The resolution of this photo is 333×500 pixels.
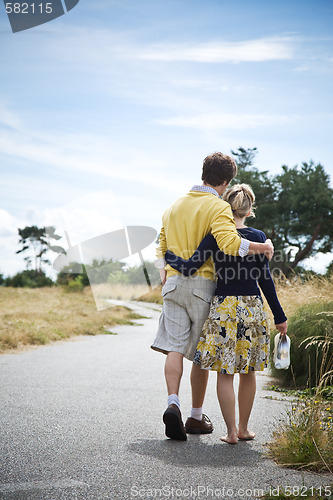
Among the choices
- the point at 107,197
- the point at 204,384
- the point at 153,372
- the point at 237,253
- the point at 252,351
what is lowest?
the point at 153,372

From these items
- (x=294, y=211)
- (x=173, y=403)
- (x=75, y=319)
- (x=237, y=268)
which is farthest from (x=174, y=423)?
(x=294, y=211)

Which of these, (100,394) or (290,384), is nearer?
(100,394)

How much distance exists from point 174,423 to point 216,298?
91cm

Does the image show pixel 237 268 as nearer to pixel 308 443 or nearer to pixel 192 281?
pixel 192 281

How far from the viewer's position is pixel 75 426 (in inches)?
171

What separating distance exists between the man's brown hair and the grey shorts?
754mm

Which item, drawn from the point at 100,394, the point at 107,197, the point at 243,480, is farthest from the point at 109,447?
the point at 107,197

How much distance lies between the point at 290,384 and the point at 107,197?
8.67 m

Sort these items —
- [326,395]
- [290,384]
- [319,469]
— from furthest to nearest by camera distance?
1. [290,384]
2. [326,395]
3. [319,469]

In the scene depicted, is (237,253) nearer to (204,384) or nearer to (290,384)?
(204,384)

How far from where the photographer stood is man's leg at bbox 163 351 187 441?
376 cm

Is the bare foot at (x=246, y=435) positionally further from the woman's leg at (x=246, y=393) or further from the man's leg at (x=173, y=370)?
the man's leg at (x=173, y=370)

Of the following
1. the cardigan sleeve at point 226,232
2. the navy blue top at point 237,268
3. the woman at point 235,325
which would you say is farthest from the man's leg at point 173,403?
the cardigan sleeve at point 226,232

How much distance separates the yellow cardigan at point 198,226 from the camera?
3781 millimetres
